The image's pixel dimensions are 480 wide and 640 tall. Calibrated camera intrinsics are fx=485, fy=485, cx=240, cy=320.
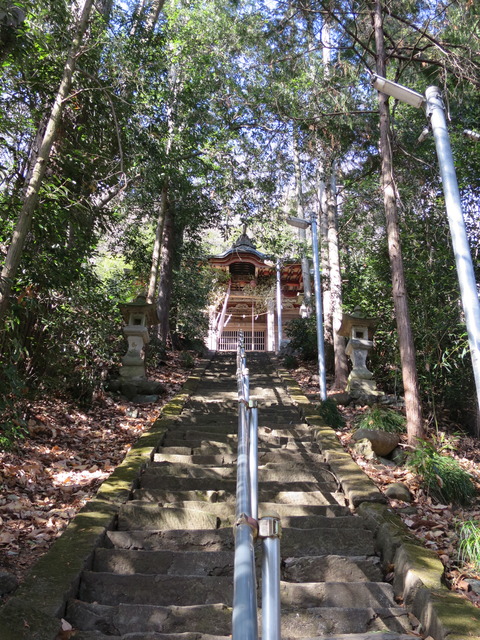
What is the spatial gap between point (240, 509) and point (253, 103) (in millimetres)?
9902

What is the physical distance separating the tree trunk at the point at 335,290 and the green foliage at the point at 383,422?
2.70 meters

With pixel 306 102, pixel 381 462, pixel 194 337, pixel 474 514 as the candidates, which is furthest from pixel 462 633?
pixel 194 337

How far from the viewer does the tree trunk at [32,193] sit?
3760mm

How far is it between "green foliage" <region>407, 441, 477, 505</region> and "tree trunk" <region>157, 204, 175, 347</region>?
8.36 meters

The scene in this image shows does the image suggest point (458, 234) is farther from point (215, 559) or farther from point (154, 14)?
point (154, 14)

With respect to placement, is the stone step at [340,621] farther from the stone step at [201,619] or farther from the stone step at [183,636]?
the stone step at [183,636]

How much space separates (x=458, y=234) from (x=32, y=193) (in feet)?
11.1

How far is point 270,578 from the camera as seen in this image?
4.57 feet

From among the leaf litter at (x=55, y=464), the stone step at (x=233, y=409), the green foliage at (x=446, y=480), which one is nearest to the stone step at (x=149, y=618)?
the leaf litter at (x=55, y=464)

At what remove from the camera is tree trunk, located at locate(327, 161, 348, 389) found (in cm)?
973

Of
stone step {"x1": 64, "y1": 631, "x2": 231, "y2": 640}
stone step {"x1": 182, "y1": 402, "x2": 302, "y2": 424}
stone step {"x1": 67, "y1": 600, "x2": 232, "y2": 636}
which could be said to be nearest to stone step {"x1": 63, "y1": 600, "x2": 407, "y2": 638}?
stone step {"x1": 67, "y1": 600, "x2": 232, "y2": 636}

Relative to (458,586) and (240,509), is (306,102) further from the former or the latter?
(240,509)

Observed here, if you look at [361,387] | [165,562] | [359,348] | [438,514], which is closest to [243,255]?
[359,348]

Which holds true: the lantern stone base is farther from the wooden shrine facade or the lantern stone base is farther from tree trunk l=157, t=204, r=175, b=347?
the wooden shrine facade
